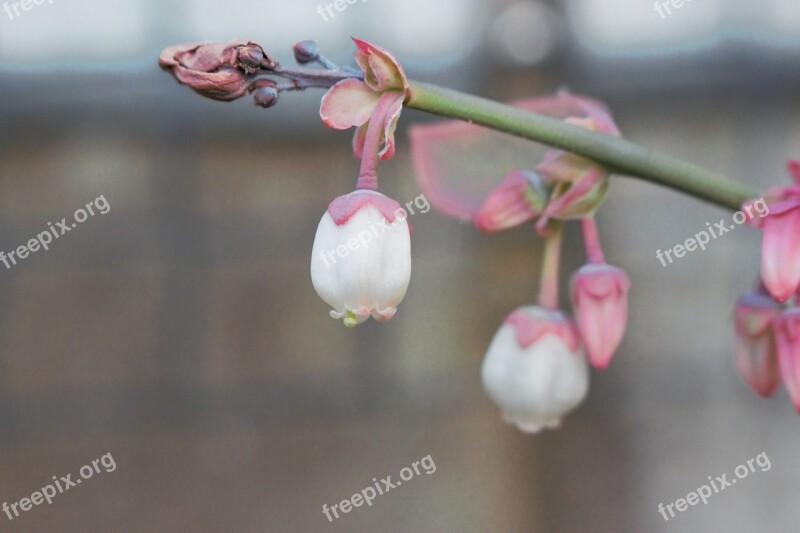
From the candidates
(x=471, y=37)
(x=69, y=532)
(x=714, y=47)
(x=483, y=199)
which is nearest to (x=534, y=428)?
Result: (x=483, y=199)

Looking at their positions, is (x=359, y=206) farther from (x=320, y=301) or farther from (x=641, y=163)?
(x=320, y=301)

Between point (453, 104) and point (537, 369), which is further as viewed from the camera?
point (537, 369)

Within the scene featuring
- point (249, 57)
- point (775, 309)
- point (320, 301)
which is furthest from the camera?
point (320, 301)

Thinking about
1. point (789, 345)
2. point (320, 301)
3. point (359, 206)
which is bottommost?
point (789, 345)

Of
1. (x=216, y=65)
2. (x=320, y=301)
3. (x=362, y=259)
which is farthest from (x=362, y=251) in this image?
(x=320, y=301)

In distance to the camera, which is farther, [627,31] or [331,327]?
[331,327]

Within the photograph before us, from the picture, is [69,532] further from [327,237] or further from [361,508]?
[327,237]

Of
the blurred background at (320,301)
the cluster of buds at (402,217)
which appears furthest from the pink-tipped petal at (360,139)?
the blurred background at (320,301)
